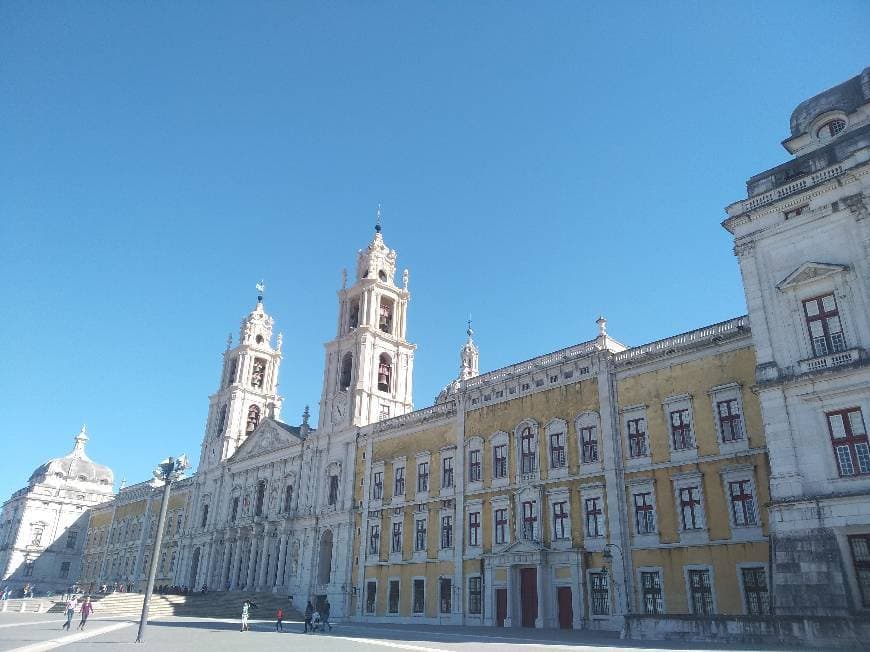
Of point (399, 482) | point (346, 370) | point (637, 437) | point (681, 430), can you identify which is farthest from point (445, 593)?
point (346, 370)

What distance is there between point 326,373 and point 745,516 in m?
34.0

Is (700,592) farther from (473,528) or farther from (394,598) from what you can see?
(394,598)

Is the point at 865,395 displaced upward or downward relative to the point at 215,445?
downward

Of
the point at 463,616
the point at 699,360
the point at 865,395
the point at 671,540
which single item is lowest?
the point at 463,616

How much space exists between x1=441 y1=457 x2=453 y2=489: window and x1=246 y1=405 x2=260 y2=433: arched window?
32137 millimetres

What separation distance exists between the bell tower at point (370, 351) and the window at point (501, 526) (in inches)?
639

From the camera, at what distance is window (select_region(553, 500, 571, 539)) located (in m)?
31.0

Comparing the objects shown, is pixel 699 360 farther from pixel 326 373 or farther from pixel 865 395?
pixel 326 373

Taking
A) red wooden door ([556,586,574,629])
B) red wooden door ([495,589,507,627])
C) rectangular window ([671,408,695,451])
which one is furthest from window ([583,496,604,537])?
red wooden door ([495,589,507,627])

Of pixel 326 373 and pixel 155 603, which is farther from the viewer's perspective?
pixel 326 373

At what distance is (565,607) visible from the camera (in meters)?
30.0

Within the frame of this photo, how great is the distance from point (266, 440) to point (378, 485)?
697 inches

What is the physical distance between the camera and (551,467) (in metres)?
32.7

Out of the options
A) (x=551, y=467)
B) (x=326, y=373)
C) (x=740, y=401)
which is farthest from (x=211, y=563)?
(x=740, y=401)
